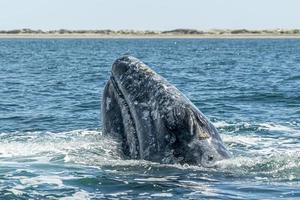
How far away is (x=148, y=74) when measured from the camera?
421 inches

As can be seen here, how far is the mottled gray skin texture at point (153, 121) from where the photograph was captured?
941 centimetres

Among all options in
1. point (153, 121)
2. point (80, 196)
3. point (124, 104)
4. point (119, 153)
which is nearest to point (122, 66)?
point (124, 104)

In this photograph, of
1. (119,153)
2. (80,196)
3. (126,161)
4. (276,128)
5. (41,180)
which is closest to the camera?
(80,196)

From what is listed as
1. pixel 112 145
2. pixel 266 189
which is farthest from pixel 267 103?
pixel 266 189

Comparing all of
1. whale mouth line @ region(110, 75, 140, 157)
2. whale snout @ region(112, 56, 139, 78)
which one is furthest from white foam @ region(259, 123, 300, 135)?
whale mouth line @ region(110, 75, 140, 157)

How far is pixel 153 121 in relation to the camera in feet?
32.2

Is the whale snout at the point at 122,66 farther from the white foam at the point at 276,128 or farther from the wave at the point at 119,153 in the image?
the white foam at the point at 276,128

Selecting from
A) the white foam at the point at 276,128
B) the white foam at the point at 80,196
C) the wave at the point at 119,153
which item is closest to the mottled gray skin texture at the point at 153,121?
the wave at the point at 119,153

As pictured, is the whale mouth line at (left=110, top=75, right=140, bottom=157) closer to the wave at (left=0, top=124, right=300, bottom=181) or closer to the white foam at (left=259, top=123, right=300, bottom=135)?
the wave at (left=0, top=124, right=300, bottom=181)

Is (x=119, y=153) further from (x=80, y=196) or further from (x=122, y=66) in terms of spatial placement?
(x=80, y=196)

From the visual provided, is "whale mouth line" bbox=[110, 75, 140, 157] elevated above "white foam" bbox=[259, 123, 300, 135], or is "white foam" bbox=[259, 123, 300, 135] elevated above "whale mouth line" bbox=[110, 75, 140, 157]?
"whale mouth line" bbox=[110, 75, 140, 157]

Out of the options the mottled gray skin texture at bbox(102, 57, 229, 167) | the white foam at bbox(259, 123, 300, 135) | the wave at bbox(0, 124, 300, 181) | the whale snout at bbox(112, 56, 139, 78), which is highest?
the whale snout at bbox(112, 56, 139, 78)

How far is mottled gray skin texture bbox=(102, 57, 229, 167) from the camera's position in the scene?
941 centimetres

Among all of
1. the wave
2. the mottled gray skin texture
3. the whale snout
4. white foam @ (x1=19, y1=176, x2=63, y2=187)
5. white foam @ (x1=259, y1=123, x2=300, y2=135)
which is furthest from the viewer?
white foam @ (x1=259, y1=123, x2=300, y2=135)
